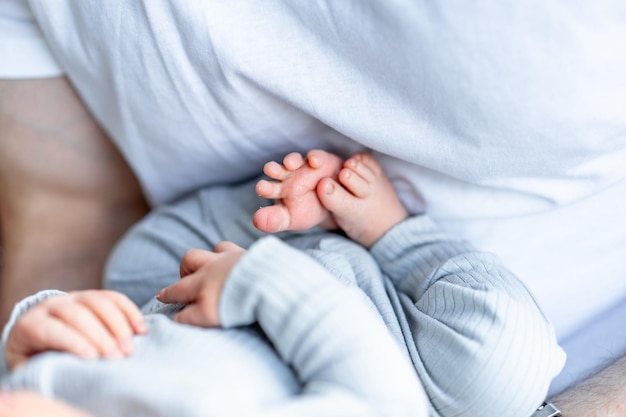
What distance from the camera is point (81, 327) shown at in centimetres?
53

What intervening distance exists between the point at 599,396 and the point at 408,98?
1.18 ft

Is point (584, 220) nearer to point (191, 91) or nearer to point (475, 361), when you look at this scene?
point (475, 361)

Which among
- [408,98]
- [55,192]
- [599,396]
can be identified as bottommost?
[599,396]

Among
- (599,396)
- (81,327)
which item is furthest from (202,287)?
(599,396)

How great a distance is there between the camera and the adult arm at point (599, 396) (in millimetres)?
648

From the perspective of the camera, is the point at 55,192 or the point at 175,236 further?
the point at 55,192

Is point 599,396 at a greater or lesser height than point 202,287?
lesser

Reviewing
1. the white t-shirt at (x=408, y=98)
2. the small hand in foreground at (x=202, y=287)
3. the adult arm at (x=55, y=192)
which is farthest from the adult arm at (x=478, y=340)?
the adult arm at (x=55, y=192)

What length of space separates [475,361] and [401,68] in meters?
0.29

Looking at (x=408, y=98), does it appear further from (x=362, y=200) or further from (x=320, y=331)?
(x=320, y=331)

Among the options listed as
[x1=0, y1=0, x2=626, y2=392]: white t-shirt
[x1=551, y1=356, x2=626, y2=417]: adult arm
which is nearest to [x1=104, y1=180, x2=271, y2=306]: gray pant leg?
Answer: [x1=0, y1=0, x2=626, y2=392]: white t-shirt

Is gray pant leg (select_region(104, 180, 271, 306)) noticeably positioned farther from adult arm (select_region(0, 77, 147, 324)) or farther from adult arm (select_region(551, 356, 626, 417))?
adult arm (select_region(551, 356, 626, 417))

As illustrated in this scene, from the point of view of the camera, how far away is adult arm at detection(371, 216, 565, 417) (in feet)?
Result: 2.00

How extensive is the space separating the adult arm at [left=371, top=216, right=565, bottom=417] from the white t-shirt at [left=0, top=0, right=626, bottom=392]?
0.34 feet
